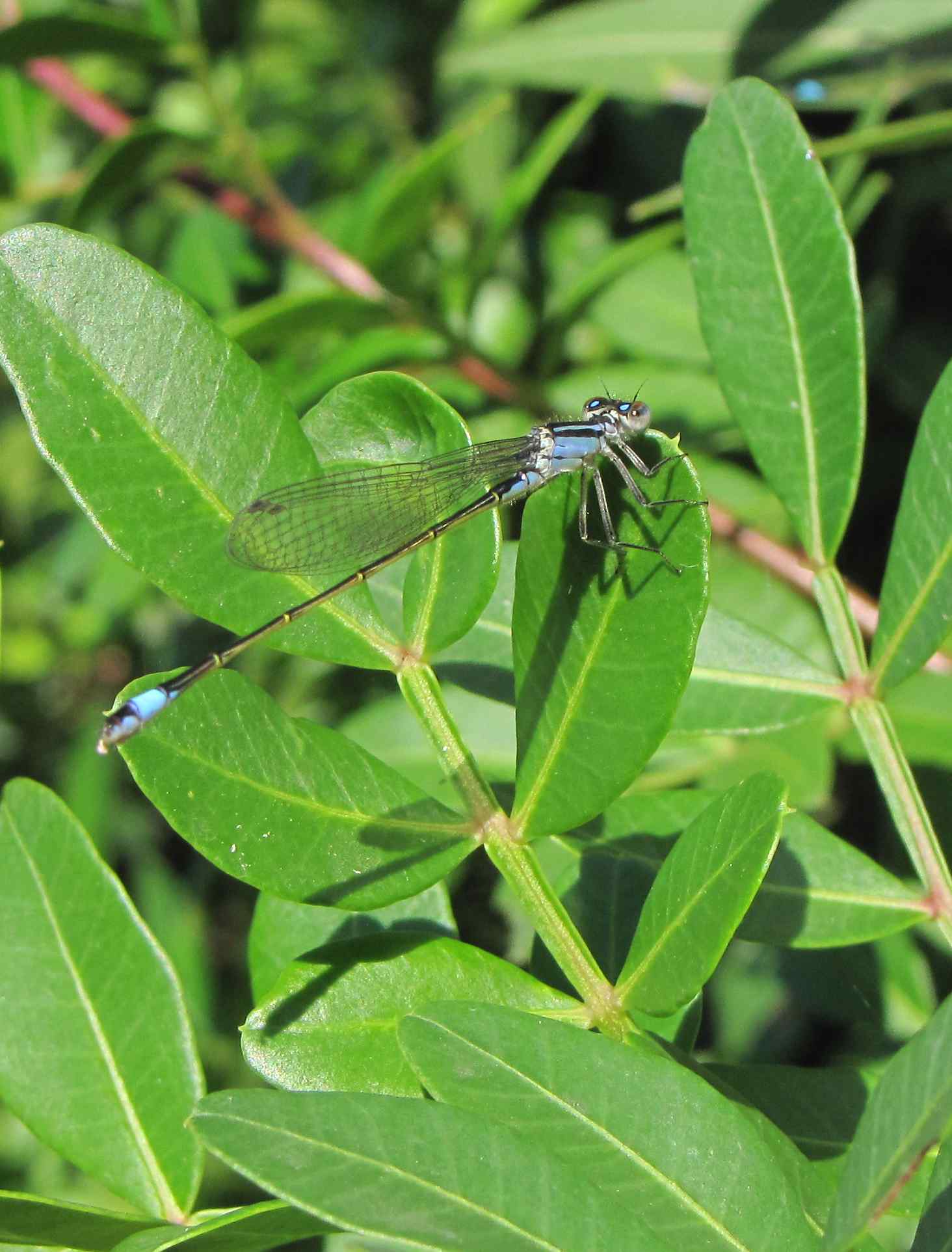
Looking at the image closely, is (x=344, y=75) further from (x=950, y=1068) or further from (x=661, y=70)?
(x=950, y=1068)

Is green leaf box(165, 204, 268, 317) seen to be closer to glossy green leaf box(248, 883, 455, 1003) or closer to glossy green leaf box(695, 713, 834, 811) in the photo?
glossy green leaf box(695, 713, 834, 811)

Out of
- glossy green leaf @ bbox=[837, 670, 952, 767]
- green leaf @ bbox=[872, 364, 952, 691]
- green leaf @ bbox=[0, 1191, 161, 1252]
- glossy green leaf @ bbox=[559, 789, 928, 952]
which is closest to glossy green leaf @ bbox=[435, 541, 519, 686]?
glossy green leaf @ bbox=[559, 789, 928, 952]

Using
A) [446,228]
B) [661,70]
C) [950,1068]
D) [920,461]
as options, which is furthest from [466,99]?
[950,1068]

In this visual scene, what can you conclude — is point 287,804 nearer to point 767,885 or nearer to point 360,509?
point 767,885

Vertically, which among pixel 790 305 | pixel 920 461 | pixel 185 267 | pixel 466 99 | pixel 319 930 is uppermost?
pixel 466 99

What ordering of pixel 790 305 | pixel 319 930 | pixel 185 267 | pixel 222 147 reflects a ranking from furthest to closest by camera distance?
pixel 185 267, pixel 222 147, pixel 790 305, pixel 319 930

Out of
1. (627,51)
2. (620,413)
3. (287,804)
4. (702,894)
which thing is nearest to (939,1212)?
(702,894)
